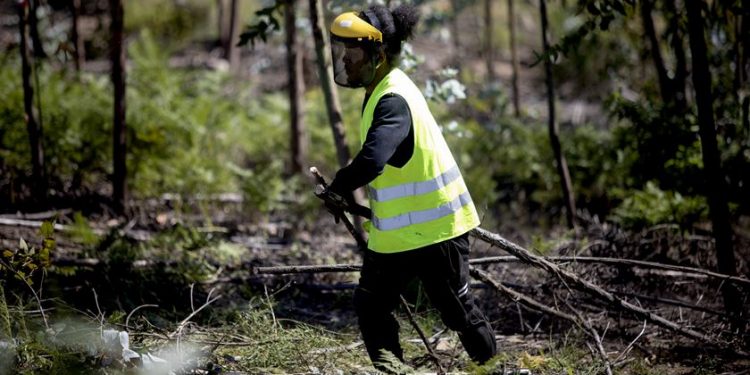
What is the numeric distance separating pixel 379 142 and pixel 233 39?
988 centimetres

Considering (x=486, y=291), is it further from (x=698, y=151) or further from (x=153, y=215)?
(x=153, y=215)

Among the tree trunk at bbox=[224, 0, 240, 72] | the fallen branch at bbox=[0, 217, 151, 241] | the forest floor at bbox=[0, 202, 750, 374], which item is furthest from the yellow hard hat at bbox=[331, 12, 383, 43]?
the tree trunk at bbox=[224, 0, 240, 72]

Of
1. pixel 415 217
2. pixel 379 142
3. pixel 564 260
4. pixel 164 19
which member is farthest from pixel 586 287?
pixel 164 19

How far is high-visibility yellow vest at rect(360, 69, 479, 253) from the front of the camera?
427 centimetres

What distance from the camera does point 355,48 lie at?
432 centimetres

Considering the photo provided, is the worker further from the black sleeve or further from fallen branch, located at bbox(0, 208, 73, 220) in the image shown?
fallen branch, located at bbox(0, 208, 73, 220)

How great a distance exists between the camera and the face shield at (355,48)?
427cm

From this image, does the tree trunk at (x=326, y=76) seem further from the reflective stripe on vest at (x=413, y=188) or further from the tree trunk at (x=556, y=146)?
the reflective stripe on vest at (x=413, y=188)

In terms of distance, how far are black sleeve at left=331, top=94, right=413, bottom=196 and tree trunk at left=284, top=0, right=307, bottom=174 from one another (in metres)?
5.07

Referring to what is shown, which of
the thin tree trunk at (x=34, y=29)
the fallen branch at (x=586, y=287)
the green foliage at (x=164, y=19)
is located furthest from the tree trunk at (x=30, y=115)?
the green foliage at (x=164, y=19)

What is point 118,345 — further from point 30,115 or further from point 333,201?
point 30,115

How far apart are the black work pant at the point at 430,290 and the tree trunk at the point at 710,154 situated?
6.19ft

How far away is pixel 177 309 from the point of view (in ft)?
19.8

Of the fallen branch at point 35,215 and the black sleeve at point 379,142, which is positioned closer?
the black sleeve at point 379,142
